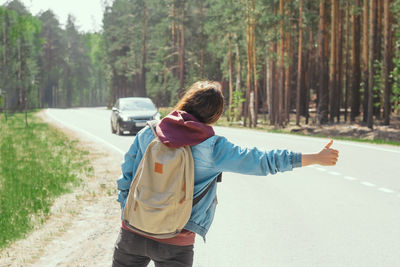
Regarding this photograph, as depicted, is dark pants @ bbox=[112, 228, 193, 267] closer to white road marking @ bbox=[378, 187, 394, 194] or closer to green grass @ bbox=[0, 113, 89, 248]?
green grass @ bbox=[0, 113, 89, 248]

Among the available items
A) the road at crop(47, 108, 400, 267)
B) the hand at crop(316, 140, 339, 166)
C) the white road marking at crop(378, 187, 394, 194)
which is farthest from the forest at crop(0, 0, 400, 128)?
the hand at crop(316, 140, 339, 166)

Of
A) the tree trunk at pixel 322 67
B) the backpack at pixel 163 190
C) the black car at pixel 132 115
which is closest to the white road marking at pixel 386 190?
the backpack at pixel 163 190

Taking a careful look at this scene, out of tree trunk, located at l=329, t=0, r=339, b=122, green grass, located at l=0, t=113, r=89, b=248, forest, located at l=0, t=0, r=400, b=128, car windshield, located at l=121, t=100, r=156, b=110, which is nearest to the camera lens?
green grass, located at l=0, t=113, r=89, b=248

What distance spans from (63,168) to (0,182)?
2.08 m

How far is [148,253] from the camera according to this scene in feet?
10.4

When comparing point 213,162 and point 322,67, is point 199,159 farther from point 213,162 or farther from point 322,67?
point 322,67

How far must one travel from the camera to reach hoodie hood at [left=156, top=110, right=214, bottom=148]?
300 centimetres

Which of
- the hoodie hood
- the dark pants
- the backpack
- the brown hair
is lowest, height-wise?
the dark pants

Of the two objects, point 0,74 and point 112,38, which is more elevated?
point 112,38

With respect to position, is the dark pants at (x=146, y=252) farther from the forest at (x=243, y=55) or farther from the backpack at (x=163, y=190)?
the forest at (x=243, y=55)

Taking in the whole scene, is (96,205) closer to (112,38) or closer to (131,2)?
(131,2)

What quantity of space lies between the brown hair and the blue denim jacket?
132 mm

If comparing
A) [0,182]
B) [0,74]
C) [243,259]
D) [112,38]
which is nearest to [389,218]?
[243,259]

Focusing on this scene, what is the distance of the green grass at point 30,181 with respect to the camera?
7.90 meters
